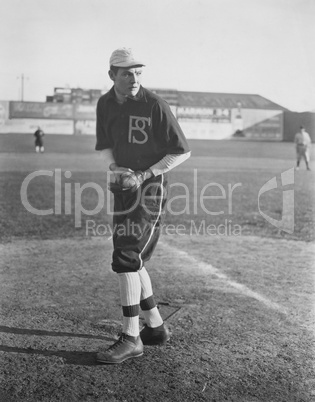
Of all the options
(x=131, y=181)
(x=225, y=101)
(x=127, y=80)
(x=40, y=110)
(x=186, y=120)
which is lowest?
(x=131, y=181)

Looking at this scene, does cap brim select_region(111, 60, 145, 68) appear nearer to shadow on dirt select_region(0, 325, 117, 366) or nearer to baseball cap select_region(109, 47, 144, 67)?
baseball cap select_region(109, 47, 144, 67)

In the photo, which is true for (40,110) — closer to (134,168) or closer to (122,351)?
(134,168)

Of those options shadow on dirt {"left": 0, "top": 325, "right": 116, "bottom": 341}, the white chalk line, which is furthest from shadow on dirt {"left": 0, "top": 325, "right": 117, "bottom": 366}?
the white chalk line

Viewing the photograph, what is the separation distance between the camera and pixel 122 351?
2631 millimetres

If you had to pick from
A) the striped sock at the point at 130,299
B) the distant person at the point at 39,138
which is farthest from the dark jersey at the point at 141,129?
the distant person at the point at 39,138

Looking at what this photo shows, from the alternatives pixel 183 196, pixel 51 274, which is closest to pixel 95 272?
pixel 51 274

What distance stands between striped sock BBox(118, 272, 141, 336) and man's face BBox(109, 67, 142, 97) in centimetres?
92

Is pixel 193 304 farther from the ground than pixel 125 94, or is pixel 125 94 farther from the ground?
pixel 125 94

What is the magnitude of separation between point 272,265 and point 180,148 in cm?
240

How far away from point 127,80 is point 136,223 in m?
0.71

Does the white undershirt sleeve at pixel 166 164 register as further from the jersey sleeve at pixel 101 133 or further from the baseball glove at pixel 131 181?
the jersey sleeve at pixel 101 133

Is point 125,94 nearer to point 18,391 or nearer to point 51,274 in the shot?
point 18,391

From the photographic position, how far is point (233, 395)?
7.45ft

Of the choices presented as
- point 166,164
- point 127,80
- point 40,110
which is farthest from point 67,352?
point 40,110
